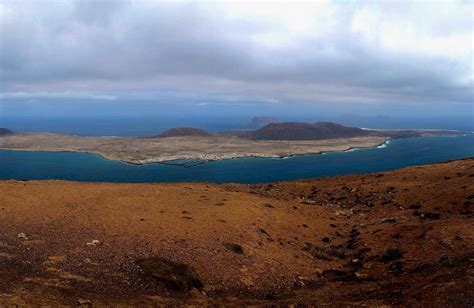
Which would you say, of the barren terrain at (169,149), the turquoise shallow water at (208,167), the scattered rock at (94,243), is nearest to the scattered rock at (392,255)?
the scattered rock at (94,243)

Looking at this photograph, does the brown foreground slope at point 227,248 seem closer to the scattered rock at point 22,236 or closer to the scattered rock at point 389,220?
the scattered rock at point 389,220

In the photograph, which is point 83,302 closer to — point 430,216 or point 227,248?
point 227,248

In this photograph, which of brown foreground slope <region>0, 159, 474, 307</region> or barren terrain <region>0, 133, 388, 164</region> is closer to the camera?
brown foreground slope <region>0, 159, 474, 307</region>

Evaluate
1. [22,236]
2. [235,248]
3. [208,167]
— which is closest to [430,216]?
[235,248]

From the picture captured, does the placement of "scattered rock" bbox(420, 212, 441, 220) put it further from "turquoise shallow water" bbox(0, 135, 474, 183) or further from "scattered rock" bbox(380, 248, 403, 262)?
"turquoise shallow water" bbox(0, 135, 474, 183)

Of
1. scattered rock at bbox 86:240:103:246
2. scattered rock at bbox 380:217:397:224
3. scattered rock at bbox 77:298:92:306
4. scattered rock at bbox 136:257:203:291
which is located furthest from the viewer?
scattered rock at bbox 380:217:397:224

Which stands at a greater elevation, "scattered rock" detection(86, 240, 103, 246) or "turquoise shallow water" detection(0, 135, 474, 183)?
"scattered rock" detection(86, 240, 103, 246)

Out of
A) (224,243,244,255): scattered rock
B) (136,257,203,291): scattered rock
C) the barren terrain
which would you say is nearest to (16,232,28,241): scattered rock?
(136,257,203,291): scattered rock

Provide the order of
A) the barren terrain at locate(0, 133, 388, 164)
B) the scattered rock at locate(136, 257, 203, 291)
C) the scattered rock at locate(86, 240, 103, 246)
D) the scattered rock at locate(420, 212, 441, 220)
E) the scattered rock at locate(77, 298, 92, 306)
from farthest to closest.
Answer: the barren terrain at locate(0, 133, 388, 164) → the scattered rock at locate(420, 212, 441, 220) → the scattered rock at locate(86, 240, 103, 246) → the scattered rock at locate(136, 257, 203, 291) → the scattered rock at locate(77, 298, 92, 306)

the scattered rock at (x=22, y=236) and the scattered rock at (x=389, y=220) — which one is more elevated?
the scattered rock at (x=22, y=236)
